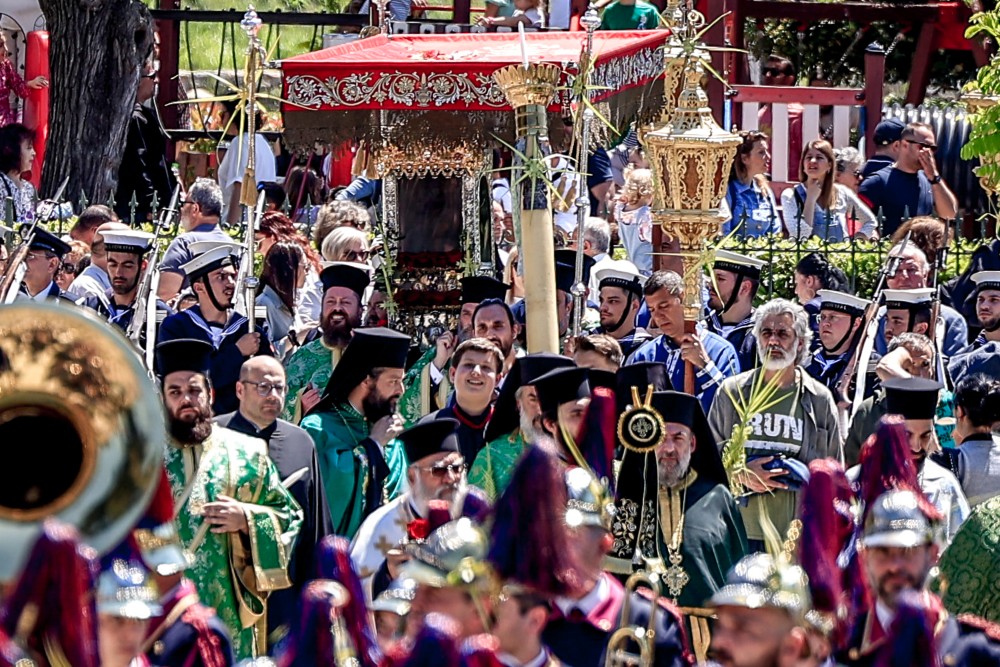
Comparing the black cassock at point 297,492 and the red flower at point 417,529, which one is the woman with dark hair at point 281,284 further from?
the red flower at point 417,529

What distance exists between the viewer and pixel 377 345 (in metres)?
9.73

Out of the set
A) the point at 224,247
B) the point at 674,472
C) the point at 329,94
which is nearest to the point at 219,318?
the point at 224,247

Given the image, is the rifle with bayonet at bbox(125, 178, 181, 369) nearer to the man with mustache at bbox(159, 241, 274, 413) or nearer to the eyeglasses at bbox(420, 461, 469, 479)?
the man with mustache at bbox(159, 241, 274, 413)

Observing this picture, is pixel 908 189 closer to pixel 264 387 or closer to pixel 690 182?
pixel 690 182

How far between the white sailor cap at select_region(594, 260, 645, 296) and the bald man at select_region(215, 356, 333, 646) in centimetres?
242

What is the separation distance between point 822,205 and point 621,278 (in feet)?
9.61

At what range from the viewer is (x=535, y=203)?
32.2 feet

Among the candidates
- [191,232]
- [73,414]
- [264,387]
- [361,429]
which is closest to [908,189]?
[191,232]

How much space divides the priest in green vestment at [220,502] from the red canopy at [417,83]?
3.25 metres

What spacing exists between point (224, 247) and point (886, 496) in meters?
4.87

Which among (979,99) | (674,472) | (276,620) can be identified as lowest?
(276,620)

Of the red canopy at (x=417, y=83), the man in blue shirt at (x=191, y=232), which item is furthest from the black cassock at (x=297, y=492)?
the red canopy at (x=417, y=83)

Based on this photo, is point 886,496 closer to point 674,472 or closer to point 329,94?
point 674,472

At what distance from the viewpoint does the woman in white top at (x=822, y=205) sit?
13547mm
